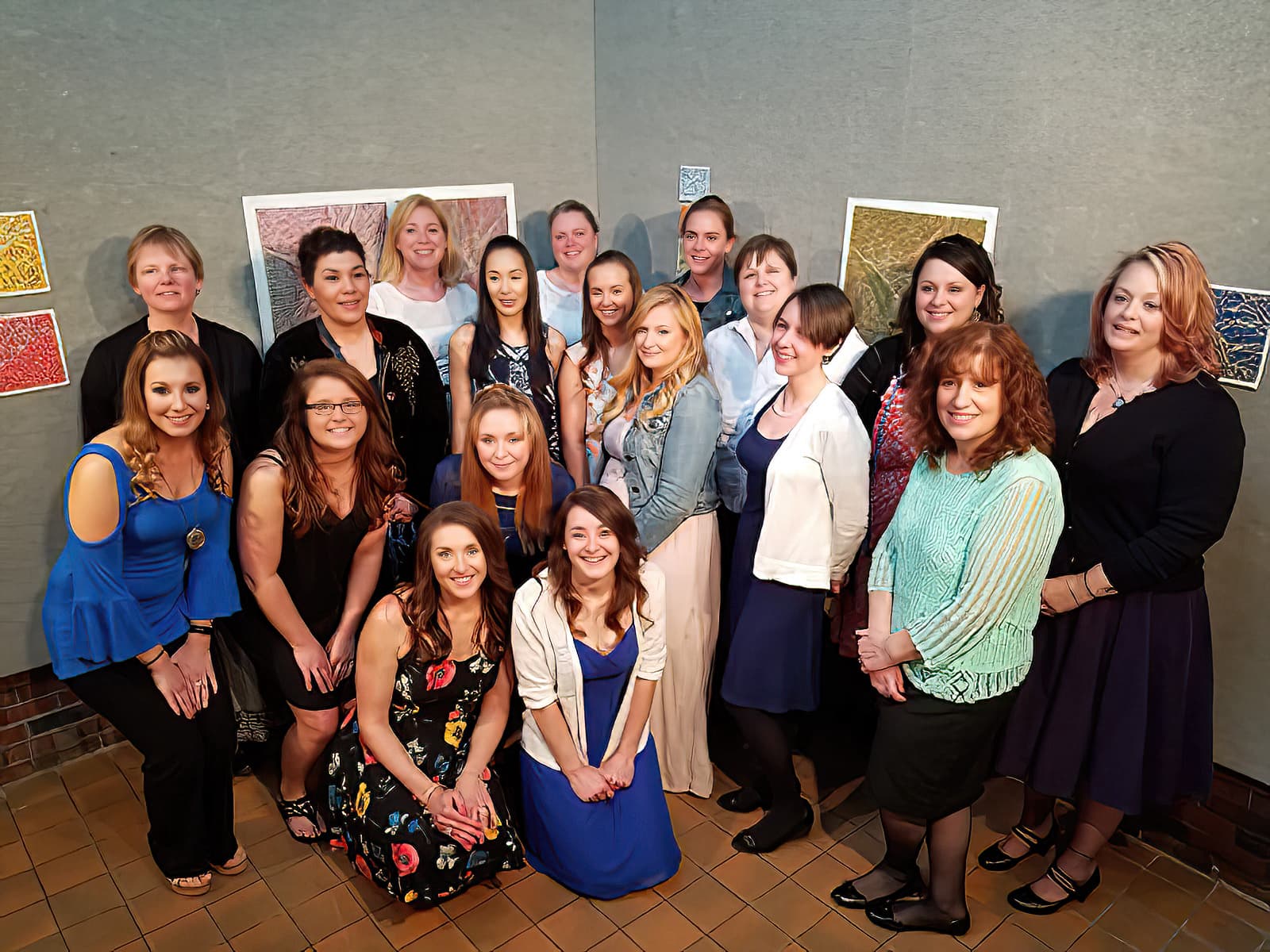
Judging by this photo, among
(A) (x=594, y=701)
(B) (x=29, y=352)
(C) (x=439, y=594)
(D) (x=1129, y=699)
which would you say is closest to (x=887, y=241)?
(D) (x=1129, y=699)

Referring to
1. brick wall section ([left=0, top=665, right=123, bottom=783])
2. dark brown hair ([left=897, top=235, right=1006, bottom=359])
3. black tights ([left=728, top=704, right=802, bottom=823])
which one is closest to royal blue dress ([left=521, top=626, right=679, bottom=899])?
black tights ([left=728, top=704, right=802, bottom=823])

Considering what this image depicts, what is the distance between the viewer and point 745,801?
3.43 metres

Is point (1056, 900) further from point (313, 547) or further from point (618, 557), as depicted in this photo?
point (313, 547)

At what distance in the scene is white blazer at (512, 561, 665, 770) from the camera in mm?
2910

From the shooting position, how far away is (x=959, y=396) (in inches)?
93.9

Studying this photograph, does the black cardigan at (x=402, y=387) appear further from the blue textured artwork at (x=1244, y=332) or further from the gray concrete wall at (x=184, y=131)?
the blue textured artwork at (x=1244, y=332)

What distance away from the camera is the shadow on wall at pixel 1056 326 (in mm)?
3207

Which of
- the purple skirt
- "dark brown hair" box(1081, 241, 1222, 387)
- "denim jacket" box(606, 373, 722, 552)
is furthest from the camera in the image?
"denim jacket" box(606, 373, 722, 552)

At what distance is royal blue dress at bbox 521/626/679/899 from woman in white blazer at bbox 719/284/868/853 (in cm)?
37

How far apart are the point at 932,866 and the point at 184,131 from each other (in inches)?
147

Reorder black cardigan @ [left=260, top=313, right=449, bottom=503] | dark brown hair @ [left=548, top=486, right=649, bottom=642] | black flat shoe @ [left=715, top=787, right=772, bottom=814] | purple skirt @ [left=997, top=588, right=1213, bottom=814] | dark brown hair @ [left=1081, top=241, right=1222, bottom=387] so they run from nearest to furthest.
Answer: dark brown hair @ [left=1081, top=241, right=1222, bottom=387] → purple skirt @ [left=997, top=588, right=1213, bottom=814] → dark brown hair @ [left=548, top=486, right=649, bottom=642] → black flat shoe @ [left=715, top=787, right=772, bottom=814] → black cardigan @ [left=260, top=313, right=449, bottom=503]

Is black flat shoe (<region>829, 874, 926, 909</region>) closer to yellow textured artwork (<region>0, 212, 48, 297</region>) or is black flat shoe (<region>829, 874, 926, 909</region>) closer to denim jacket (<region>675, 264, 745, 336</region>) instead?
denim jacket (<region>675, 264, 745, 336</region>)

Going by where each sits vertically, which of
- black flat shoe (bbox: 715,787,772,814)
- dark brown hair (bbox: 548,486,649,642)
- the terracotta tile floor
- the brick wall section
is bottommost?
the terracotta tile floor

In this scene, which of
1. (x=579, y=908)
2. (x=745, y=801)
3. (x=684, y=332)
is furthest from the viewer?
(x=745, y=801)
